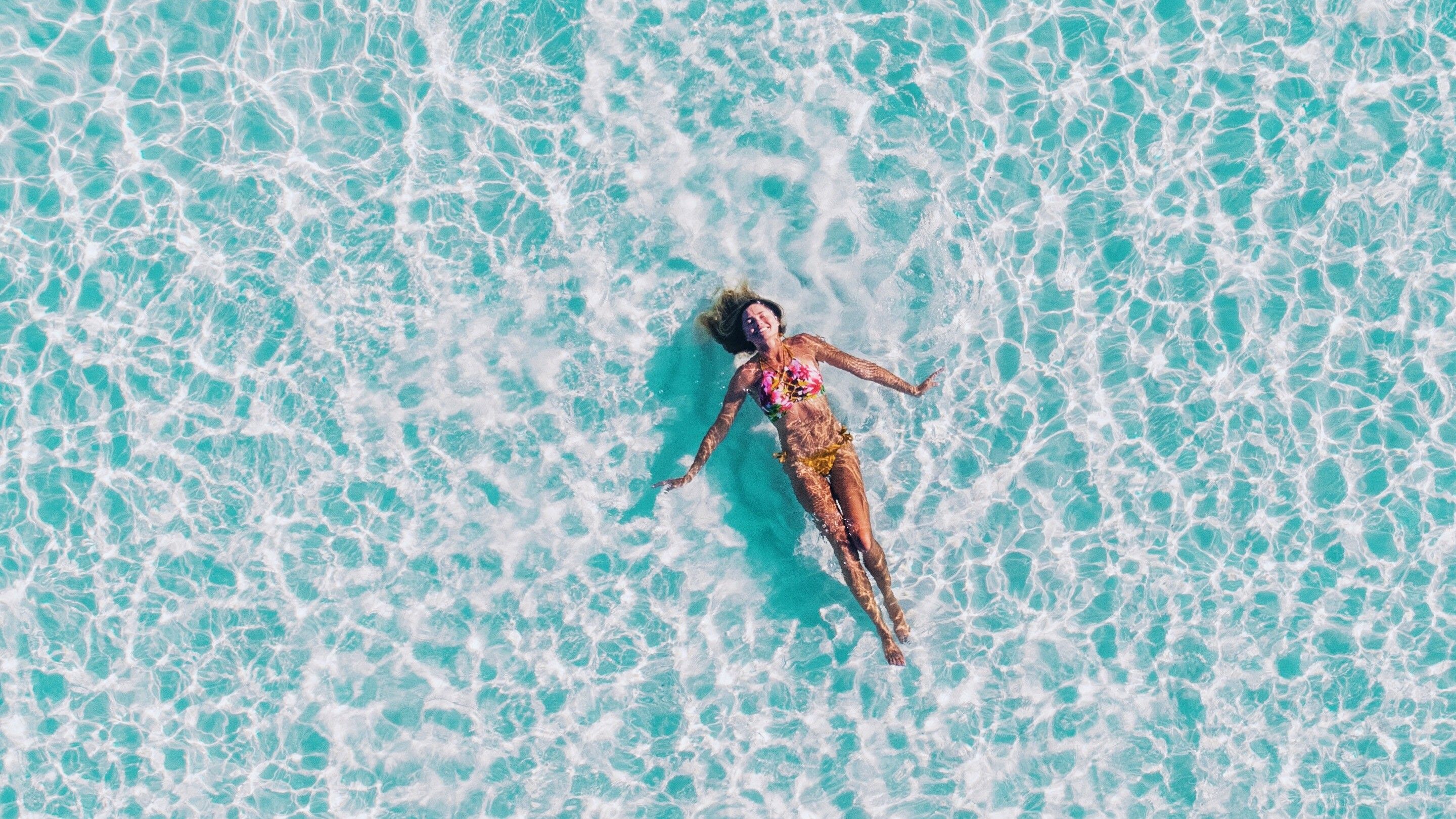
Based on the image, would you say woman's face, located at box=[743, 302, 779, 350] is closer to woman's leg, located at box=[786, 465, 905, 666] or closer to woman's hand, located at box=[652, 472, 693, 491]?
woman's leg, located at box=[786, 465, 905, 666]

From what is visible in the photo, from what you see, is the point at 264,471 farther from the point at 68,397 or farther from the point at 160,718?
the point at 160,718

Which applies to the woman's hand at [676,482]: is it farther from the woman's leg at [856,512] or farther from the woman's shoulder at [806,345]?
the woman's shoulder at [806,345]

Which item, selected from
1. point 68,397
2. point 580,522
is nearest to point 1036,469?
point 580,522

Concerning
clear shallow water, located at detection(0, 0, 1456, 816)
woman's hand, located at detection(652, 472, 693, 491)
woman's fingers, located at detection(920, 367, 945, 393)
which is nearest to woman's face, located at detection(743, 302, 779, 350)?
clear shallow water, located at detection(0, 0, 1456, 816)

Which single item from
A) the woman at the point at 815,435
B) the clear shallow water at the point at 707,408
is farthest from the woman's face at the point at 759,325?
the clear shallow water at the point at 707,408

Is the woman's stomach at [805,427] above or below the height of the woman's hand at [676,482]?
above

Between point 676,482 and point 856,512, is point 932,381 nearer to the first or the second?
point 856,512

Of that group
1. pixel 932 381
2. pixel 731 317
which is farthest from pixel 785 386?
pixel 932 381
